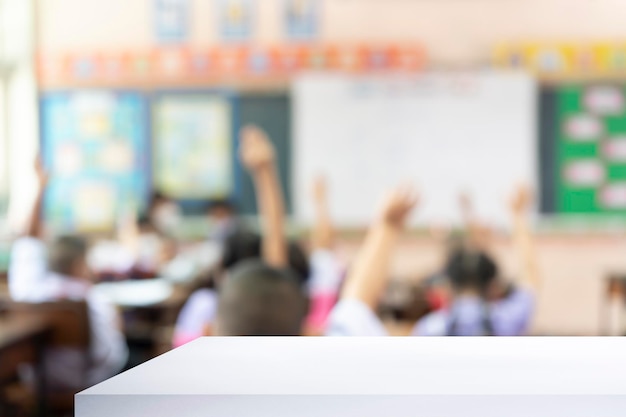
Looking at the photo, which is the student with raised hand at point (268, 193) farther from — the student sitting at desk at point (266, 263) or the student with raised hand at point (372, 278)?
the student with raised hand at point (372, 278)

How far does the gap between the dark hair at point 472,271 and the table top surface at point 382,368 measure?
7.28ft

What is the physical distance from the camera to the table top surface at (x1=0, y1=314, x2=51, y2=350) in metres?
2.52

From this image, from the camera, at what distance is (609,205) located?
579cm

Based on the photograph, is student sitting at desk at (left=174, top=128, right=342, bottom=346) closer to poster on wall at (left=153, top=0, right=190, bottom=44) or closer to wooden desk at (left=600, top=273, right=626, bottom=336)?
wooden desk at (left=600, top=273, right=626, bottom=336)

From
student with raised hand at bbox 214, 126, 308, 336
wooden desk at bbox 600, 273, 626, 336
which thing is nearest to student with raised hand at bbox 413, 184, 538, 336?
student with raised hand at bbox 214, 126, 308, 336

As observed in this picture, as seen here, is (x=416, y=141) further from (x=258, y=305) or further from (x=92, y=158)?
(x=258, y=305)

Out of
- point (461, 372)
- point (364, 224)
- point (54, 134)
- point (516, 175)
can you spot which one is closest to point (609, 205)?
point (516, 175)

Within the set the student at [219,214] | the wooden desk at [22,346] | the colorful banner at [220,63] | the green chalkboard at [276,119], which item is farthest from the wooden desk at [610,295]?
the wooden desk at [22,346]

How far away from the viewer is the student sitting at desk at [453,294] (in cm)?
104

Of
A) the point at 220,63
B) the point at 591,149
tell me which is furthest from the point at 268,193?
the point at 591,149

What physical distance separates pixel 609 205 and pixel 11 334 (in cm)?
478

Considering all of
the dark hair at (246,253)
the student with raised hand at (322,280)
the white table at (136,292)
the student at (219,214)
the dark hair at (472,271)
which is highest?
the dark hair at (246,253)

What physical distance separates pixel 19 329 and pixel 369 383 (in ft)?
8.41

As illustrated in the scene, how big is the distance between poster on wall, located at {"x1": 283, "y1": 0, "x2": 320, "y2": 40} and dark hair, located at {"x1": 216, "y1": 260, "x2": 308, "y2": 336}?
465 centimetres
